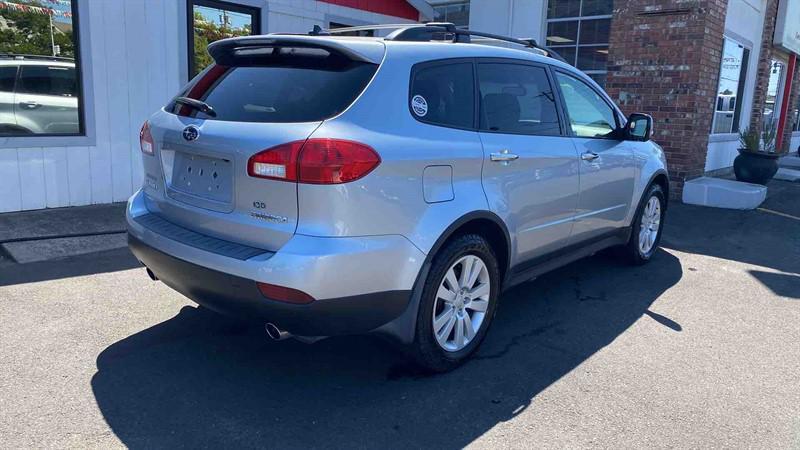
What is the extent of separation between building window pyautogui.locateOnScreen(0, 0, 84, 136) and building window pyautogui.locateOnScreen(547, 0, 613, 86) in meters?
7.62

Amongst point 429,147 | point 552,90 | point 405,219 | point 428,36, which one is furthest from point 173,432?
point 552,90

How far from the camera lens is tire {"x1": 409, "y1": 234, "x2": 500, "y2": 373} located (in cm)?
323

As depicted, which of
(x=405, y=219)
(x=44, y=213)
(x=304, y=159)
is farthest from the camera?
(x=44, y=213)

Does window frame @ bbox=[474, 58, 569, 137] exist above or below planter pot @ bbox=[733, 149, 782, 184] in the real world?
above

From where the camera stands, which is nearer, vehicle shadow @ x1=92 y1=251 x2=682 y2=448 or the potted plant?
vehicle shadow @ x1=92 y1=251 x2=682 y2=448

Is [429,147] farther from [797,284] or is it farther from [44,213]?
[44,213]

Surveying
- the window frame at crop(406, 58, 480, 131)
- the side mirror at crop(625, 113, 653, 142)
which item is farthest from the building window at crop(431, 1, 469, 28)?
the window frame at crop(406, 58, 480, 131)

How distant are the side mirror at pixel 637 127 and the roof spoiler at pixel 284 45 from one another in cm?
272

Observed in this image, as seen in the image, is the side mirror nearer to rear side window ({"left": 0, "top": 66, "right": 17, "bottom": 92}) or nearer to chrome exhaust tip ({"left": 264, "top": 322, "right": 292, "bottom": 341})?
chrome exhaust tip ({"left": 264, "top": 322, "right": 292, "bottom": 341})

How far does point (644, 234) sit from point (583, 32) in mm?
5847

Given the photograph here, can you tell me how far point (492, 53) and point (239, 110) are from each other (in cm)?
166

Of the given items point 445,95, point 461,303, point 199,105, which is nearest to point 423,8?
point 445,95

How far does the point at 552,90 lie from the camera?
437cm

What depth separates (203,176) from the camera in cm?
313
